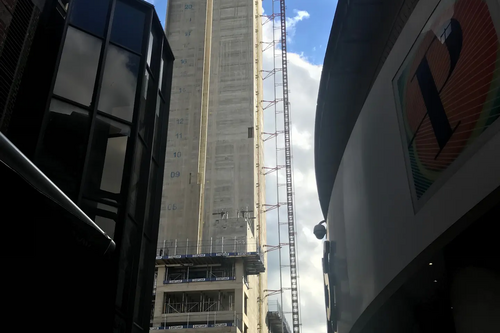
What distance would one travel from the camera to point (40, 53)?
1177 centimetres

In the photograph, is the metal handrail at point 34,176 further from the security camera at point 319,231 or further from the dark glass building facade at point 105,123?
the security camera at point 319,231

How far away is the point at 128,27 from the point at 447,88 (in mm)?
9879

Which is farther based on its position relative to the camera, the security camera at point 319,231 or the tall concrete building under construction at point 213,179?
the tall concrete building under construction at point 213,179

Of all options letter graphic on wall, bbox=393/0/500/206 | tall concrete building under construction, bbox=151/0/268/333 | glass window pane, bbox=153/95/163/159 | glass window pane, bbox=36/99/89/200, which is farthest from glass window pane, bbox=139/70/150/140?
tall concrete building under construction, bbox=151/0/268/333

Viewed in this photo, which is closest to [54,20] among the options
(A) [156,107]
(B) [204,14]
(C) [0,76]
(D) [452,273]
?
(C) [0,76]

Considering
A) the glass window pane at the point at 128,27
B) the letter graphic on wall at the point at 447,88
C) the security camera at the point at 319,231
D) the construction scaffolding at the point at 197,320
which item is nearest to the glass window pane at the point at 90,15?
the glass window pane at the point at 128,27

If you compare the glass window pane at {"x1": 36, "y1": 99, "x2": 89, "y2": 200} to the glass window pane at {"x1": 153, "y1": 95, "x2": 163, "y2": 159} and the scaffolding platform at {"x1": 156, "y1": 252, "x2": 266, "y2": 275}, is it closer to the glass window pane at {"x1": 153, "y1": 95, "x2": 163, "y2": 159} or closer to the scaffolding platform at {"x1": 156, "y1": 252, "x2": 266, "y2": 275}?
the glass window pane at {"x1": 153, "y1": 95, "x2": 163, "y2": 159}

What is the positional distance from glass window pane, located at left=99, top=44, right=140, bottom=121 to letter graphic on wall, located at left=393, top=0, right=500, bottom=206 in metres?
7.49

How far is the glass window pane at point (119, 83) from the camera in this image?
12.7 metres

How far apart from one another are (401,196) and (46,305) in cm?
780

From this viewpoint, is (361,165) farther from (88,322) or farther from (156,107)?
(88,322)

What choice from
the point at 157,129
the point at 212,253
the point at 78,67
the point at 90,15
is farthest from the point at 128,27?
the point at 212,253

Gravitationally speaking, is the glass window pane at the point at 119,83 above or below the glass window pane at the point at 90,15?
below

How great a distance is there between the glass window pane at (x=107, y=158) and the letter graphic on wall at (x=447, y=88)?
732 centimetres
